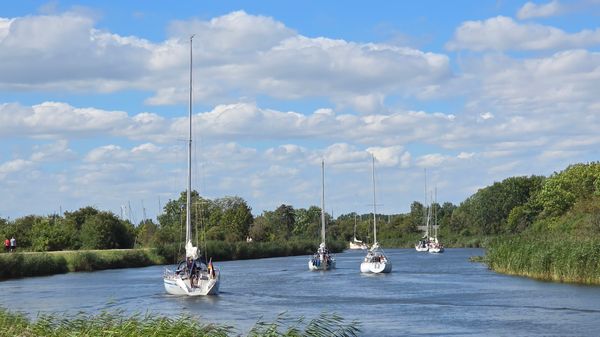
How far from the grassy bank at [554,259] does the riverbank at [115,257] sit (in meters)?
25.5

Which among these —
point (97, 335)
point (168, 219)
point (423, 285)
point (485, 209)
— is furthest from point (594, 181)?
point (97, 335)

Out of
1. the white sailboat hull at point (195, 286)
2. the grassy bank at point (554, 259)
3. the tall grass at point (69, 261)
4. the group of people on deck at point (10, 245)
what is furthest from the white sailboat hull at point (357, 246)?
the white sailboat hull at point (195, 286)

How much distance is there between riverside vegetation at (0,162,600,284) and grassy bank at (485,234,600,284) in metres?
0.06

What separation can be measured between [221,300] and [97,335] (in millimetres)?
34442

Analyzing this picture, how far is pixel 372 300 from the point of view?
189ft

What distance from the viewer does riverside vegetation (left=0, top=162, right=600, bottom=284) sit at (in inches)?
2537

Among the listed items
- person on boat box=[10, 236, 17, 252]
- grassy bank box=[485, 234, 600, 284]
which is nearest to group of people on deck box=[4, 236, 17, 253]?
person on boat box=[10, 236, 17, 252]

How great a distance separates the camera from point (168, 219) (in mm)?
187875

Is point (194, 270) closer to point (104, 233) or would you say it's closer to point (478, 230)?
point (104, 233)

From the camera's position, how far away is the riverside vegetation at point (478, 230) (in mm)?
64438

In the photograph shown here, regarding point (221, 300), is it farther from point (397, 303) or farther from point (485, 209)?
point (485, 209)

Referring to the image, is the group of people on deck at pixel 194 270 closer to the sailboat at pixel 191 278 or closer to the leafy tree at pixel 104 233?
the sailboat at pixel 191 278

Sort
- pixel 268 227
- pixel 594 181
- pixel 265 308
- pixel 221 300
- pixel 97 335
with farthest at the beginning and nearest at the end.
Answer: pixel 268 227
pixel 594 181
pixel 221 300
pixel 265 308
pixel 97 335

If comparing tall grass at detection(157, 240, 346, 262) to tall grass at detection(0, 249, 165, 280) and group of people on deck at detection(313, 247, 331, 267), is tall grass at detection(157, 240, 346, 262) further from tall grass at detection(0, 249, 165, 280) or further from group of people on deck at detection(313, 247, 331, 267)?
group of people on deck at detection(313, 247, 331, 267)
